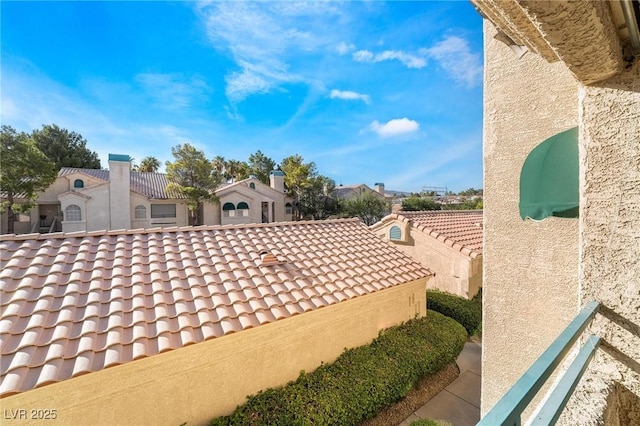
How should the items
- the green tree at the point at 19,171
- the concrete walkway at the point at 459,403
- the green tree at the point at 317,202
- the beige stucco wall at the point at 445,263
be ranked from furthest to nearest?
the green tree at the point at 317,202
the green tree at the point at 19,171
the beige stucco wall at the point at 445,263
the concrete walkway at the point at 459,403

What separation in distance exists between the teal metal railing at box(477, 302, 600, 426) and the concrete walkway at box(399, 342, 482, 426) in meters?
6.55

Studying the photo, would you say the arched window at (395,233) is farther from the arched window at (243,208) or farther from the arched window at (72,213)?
the arched window at (72,213)

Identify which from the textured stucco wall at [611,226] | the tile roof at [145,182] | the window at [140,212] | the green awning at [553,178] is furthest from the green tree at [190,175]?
the textured stucco wall at [611,226]

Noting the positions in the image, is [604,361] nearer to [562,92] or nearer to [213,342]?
[562,92]

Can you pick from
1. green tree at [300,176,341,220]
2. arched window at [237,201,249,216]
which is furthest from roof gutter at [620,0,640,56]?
green tree at [300,176,341,220]

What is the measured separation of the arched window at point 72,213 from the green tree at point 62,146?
77.8ft

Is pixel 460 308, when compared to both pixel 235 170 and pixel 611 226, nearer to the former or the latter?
pixel 611 226

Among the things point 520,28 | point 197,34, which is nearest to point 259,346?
point 520,28

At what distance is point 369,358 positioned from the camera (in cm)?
759

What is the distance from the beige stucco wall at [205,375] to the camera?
446 centimetres

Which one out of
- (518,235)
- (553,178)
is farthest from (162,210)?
(553,178)

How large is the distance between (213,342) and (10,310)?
3652 millimetres

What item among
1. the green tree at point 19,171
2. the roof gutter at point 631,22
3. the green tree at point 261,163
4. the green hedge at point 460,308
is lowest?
the green hedge at point 460,308

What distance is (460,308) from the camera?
11539 mm
